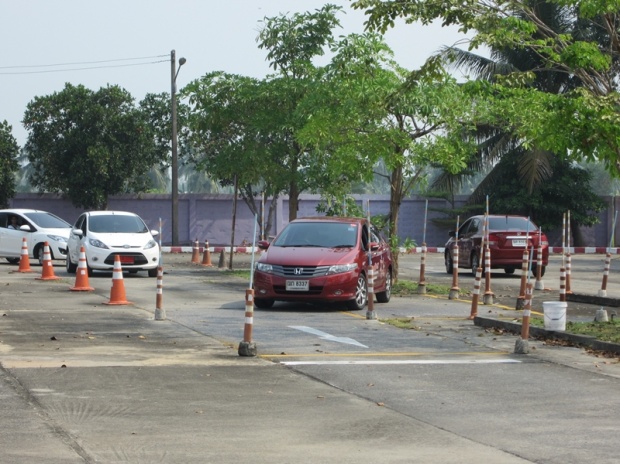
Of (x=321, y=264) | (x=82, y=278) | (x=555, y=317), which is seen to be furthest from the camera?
(x=82, y=278)

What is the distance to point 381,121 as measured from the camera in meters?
26.4

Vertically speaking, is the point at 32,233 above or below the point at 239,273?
above

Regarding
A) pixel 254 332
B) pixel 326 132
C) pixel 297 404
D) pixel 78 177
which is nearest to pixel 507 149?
pixel 78 177

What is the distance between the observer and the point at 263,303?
824 inches

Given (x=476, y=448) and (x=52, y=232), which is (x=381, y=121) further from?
(x=476, y=448)

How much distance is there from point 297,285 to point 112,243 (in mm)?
9593

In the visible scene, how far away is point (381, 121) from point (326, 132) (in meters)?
1.21

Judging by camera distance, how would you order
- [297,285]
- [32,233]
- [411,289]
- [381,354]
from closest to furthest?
1. [381,354]
2. [297,285]
3. [411,289]
4. [32,233]

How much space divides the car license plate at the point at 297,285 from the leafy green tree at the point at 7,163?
3179 cm

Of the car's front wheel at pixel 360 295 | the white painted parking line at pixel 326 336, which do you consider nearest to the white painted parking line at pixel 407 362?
the white painted parking line at pixel 326 336

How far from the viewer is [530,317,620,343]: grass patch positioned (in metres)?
15.9

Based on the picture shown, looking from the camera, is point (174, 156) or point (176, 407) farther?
point (174, 156)

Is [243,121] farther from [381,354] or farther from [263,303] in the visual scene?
[381,354]

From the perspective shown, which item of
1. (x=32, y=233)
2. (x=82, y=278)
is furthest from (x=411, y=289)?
(x=32, y=233)
